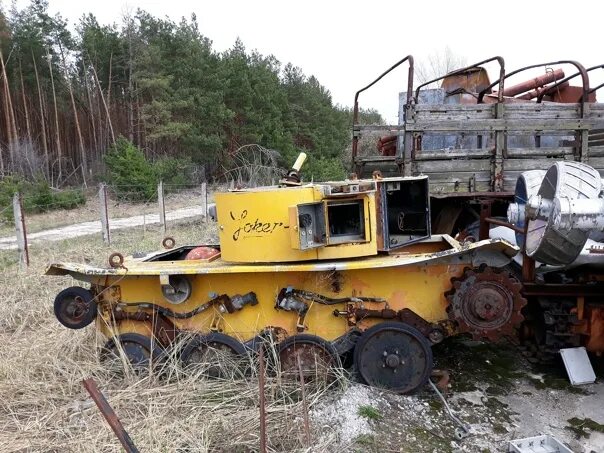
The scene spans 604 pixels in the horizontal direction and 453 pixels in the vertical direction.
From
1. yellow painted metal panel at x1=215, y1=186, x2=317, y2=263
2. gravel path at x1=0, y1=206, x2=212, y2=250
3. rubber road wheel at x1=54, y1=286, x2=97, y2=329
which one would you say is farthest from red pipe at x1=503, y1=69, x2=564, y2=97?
gravel path at x1=0, y1=206, x2=212, y2=250

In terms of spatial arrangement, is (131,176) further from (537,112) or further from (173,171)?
(537,112)

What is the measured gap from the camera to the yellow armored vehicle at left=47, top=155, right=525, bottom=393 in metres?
3.98

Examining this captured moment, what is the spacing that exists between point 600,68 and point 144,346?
586 centimetres

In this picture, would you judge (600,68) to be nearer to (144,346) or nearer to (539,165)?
(539,165)

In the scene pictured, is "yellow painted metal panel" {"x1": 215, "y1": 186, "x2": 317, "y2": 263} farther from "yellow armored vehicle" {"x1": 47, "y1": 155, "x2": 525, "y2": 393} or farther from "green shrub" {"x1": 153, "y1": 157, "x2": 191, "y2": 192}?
"green shrub" {"x1": 153, "y1": 157, "x2": 191, "y2": 192}

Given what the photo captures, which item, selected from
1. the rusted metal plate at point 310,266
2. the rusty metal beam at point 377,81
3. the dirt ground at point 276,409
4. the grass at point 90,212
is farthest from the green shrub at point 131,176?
the rusted metal plate at point 310,266

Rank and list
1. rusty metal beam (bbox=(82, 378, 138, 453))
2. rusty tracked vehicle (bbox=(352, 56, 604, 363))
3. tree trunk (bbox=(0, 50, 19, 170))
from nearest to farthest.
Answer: rusty metal beam (bbox=(82, 378, 138, 453))
rusty tracked vehicle (bbox=(352, 56, 604, 363))
tree trunk (bbox=(0, 50, 19, 170))

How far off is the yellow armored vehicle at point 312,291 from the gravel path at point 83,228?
7612mm

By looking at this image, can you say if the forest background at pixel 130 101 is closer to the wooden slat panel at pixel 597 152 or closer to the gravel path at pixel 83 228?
the gravel path at pixel 83 228

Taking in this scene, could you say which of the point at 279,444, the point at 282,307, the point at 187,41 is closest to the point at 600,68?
the point at 282,307

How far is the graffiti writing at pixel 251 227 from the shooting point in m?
4.05

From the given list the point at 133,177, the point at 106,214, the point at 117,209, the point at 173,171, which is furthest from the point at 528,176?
the point at 173,171

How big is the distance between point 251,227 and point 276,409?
1.36 m

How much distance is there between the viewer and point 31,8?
25406 mm
